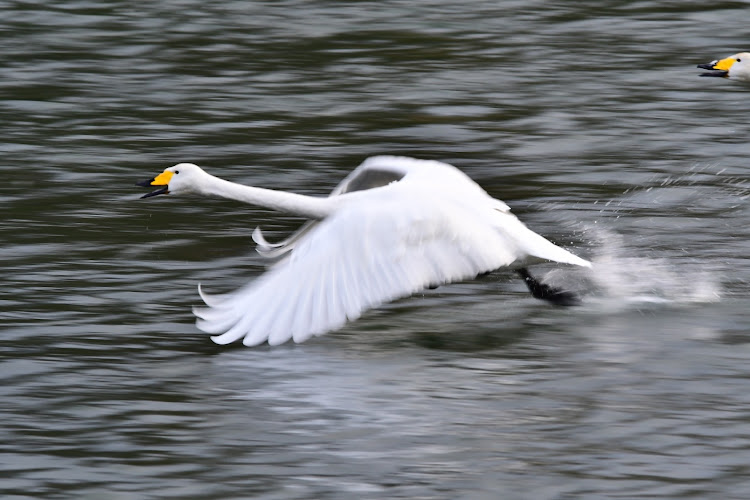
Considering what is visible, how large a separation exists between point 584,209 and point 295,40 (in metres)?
6.09

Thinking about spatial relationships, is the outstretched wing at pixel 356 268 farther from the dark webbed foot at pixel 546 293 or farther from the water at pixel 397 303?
the dark webbed foot at pixel 546 293

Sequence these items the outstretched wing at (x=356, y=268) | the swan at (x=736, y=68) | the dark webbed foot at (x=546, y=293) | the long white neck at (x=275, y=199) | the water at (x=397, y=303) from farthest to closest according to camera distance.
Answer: the swan at (x=736, y=68) < the dark webbed foot at (x=546, y=293) < the long white neck at (x=275, y=199) < the outstretched wing at (x=356, y=268) < the water at (x=397, y=303)

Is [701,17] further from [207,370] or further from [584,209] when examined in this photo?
[207,370]

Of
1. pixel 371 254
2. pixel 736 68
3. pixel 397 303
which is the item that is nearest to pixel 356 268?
pixel 371 254

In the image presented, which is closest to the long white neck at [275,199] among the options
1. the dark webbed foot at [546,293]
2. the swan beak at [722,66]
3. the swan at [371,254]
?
the swan at [371,254]

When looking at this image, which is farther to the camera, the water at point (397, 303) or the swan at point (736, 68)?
the swan at point (736, 68)

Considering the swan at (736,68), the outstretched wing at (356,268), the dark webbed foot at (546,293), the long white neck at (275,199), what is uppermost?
the swan at (736,68)

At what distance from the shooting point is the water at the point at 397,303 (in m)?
6.90

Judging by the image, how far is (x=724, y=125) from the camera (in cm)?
1302

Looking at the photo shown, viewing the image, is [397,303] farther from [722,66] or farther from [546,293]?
[722,66]

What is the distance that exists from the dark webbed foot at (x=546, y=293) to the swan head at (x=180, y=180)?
204 centimetres

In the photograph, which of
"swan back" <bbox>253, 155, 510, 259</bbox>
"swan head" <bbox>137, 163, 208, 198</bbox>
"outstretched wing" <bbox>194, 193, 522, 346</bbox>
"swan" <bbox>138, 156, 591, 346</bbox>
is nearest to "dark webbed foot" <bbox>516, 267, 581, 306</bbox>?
"swan" <bbox>138, 156, 591, 346</bbox>

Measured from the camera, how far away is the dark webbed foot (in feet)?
30.7

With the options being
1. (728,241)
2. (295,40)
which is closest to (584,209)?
(728,241)
